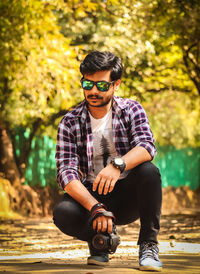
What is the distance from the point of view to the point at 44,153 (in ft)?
55.6

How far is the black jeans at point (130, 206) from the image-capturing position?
4.45 m

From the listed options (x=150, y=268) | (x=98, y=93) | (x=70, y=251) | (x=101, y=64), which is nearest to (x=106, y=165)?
(x=98, y=93)

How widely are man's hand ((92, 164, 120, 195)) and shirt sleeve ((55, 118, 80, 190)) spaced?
293mm

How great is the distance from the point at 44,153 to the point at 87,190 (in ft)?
41.2

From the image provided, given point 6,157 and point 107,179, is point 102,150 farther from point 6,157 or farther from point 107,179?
point 6,157

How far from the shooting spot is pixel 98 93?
4660 millimetres

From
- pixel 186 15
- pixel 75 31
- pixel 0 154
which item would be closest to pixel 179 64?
pixel 75 31

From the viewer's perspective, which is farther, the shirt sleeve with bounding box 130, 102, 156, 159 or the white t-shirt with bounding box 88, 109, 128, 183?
the white t-shirt with bounding box 88, 109, 128, 183

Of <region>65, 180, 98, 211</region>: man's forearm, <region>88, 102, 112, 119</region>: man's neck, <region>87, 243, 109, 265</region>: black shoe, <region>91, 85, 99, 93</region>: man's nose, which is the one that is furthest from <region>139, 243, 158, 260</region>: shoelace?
<region>91, 85, 99, 93</region>: man's nose

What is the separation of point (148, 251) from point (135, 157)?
27.0 inches

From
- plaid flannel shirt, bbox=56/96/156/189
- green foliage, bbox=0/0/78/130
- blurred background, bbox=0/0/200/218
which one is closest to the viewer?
plaid flannel shirt, bbox=56/96/156/189

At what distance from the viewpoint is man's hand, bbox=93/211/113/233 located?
4.25 meters

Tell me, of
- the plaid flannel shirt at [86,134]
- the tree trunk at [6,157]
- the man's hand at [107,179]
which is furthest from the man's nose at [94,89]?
the tree trunk at [6,157]

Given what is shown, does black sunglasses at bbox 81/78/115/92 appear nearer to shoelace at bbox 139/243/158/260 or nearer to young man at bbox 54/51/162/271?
young man at bbox 54/51/162/271
